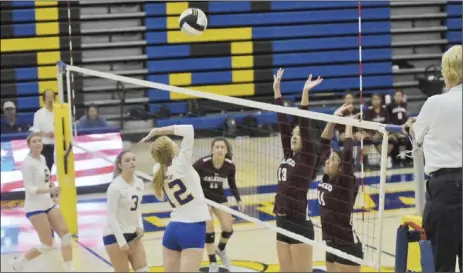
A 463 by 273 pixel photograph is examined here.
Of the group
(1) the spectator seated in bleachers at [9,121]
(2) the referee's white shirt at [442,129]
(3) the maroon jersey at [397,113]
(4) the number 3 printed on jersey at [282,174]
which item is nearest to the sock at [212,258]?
(4) the number 3 printed on jersey at [282,174]

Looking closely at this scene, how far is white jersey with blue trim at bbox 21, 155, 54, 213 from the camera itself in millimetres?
10586

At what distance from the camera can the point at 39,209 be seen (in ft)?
35.0

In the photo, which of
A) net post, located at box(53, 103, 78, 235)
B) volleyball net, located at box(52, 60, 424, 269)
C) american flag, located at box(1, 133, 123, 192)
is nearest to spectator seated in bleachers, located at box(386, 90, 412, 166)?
volleyball net, located at box(52, 60, 424, 269)

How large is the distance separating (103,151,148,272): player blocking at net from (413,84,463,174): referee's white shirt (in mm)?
4478

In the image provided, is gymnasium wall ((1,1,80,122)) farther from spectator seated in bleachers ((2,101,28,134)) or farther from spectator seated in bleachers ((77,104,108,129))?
spectator seated in bleachers ((77,104,108,129))

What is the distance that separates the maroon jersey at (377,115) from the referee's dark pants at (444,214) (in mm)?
11529

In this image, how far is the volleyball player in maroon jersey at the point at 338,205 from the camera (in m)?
8.19

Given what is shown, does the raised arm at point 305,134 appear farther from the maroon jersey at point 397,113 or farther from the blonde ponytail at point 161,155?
the maroon jersey at point 397,113

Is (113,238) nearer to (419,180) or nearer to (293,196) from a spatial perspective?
(293,196)

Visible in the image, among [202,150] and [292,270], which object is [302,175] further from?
[202,150]

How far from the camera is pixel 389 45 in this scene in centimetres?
2009

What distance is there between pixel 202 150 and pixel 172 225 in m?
6.88

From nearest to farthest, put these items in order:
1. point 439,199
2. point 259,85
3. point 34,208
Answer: point 439,199, point 34,208, point 259,85

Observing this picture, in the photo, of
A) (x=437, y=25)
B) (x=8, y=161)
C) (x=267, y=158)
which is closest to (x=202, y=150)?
Result: (x=267, y=158)
